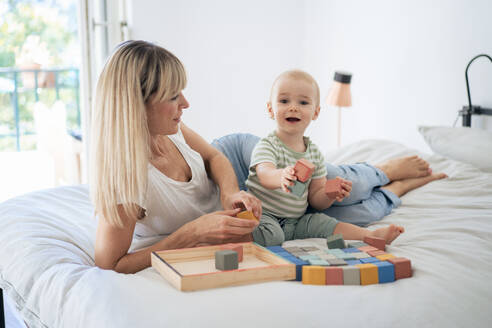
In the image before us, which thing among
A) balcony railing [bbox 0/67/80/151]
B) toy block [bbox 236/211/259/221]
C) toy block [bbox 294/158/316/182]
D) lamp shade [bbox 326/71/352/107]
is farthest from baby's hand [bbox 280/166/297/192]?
balcony railing [bbox 0/67/80/151]

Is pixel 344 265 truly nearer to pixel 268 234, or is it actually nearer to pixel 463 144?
pixel 268 234

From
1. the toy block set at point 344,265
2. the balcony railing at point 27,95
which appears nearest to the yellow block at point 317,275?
the toy block set at point 344,265

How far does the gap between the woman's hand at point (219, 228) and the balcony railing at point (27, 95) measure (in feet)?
8.96

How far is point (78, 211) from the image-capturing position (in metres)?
1.84

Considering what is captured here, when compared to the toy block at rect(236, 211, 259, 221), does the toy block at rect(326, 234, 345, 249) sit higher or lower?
lower

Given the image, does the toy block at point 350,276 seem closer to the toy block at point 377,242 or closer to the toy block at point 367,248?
the toy block at point 367,248

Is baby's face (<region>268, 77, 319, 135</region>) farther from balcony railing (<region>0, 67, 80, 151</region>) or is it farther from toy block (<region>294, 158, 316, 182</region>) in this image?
balcony railing (<region>0, 67, 80, 151</region>)

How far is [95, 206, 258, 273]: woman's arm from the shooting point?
4.30ft

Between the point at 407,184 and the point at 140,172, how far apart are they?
1.23 m

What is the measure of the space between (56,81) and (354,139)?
7.06 ft

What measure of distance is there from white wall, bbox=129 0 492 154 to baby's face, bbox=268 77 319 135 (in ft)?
4.44

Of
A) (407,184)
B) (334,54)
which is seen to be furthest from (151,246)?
(334,54)

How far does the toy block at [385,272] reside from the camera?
1.20 meters

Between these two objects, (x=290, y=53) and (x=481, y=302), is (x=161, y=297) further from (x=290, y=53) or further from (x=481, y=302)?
(x=290, y=53)
